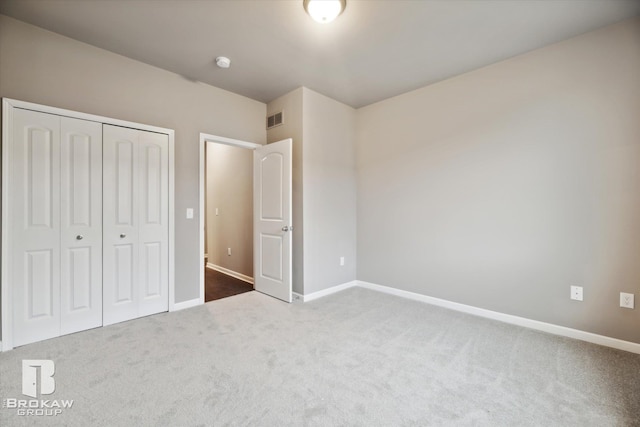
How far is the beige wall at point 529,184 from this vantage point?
2225mm

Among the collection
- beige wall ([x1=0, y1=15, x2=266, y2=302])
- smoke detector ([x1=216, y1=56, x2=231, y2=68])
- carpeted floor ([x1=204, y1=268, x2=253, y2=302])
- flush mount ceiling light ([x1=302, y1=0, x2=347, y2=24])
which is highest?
smoke detector ([x1=216, y1=56, x2=231, y2=68])

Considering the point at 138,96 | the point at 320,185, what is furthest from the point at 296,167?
the point at 138,96

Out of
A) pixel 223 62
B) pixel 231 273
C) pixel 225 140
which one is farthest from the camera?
pixel 231 273

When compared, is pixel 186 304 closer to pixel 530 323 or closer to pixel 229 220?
pixel 229 220

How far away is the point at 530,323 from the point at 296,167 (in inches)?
118

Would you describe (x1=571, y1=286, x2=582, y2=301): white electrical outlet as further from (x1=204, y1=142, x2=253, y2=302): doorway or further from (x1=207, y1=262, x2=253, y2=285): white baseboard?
(x1=207, y1=262, x2=253, y2=285): white baseboard

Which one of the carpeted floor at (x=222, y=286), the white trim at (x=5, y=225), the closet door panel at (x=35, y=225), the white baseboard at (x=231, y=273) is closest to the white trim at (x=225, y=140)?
the closet door panel at (x=35, y=225)

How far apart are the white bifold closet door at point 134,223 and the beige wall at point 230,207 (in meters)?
1.58

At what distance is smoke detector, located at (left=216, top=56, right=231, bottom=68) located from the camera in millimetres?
2708

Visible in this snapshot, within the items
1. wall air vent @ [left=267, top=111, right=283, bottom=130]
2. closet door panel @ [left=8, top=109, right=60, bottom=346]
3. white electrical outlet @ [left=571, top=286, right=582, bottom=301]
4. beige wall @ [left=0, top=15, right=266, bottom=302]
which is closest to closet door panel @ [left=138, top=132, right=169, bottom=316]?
A: beige wall @ [left=0, top=15, right=266, bottom=302]

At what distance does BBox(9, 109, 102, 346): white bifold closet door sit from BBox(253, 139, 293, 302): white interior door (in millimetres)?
1735

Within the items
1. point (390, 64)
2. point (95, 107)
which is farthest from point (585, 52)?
point (95, 107)

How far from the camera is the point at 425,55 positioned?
268 centimetres

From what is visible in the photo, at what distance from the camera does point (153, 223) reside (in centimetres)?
289
